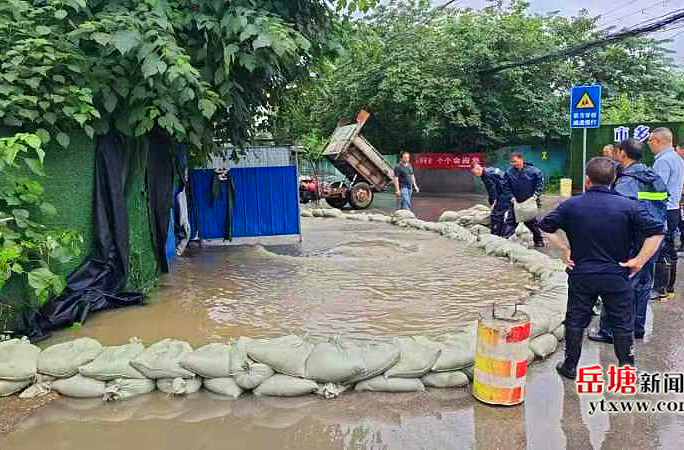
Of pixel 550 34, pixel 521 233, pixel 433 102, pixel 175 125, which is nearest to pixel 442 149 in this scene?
pixel 433 102

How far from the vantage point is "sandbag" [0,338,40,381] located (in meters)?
3.63

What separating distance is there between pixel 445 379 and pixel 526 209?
5.59m

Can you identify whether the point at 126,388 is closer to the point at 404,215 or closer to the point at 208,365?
the point at 208,365

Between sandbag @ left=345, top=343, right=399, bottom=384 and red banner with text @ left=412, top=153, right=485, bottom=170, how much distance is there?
1833 centimetres

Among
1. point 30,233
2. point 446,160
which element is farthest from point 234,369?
point 446,160

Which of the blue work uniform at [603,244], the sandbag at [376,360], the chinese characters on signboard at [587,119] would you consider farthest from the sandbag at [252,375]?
the chinese characters on signboard at [587,119]

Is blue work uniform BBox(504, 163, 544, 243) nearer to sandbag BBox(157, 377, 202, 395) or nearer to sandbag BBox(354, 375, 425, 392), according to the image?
sandbag BBox(354, 375, 425, 392)

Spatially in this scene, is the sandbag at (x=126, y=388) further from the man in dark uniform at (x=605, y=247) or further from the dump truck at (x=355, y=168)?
the dump truck at (x=355, y=168)

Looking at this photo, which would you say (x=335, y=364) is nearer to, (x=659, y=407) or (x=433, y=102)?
(x=659, y=407)

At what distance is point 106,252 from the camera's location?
5.29 meters

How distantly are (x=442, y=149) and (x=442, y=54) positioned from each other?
13.2 ft

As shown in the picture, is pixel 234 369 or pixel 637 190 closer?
pixel 234 369

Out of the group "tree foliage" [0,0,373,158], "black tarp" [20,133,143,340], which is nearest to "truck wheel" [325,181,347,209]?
"tree foliage" [0,0,373,158]

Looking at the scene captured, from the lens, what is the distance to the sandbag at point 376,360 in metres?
3.66
